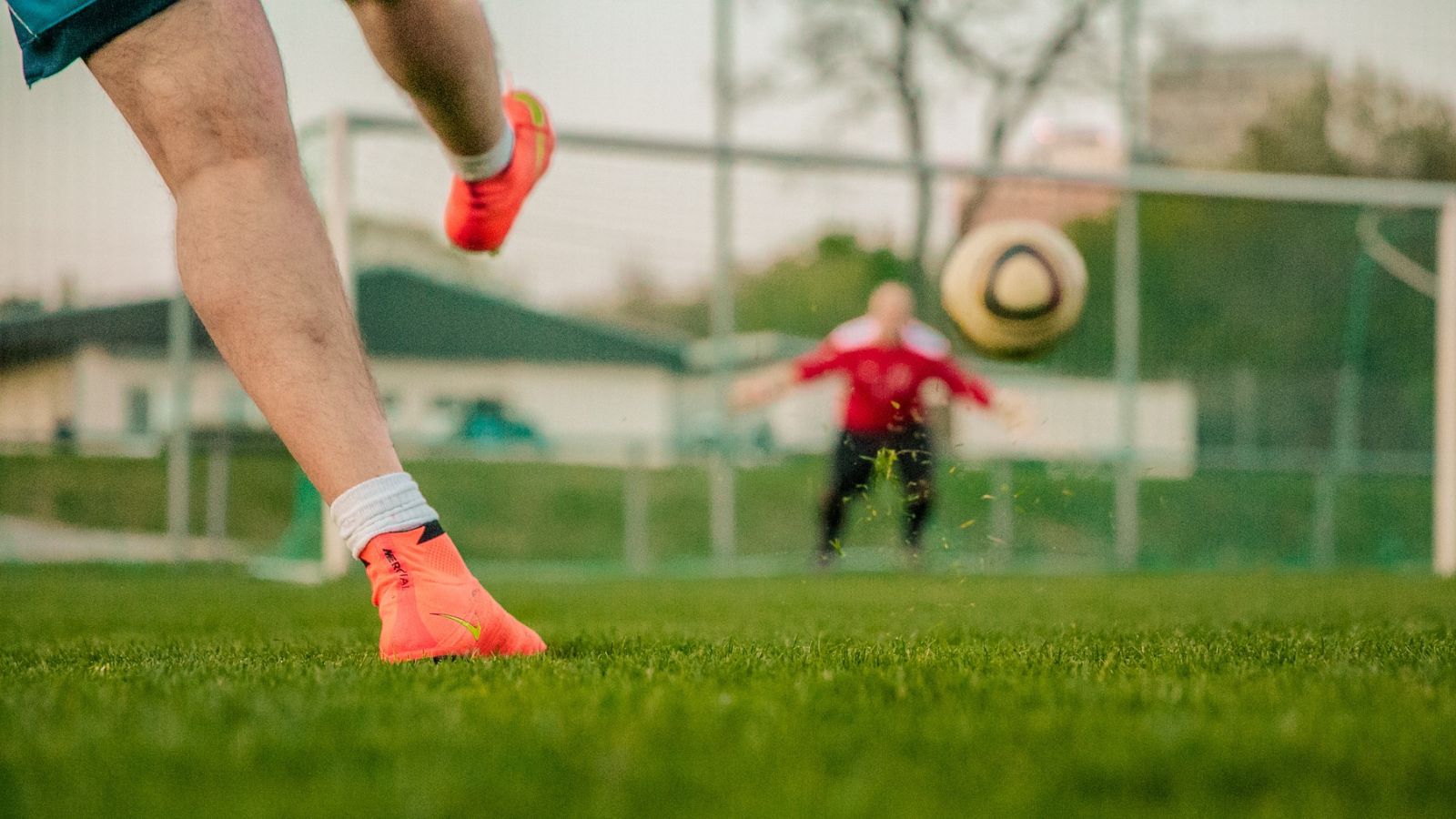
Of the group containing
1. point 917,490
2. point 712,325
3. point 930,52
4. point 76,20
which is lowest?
point 917,490

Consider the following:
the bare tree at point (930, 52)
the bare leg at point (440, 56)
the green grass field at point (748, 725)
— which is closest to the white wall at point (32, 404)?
the green grass field at point (748, 725)

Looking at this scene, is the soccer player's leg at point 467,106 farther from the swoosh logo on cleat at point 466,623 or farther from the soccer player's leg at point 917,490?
the soccer player's leg at point 917,490

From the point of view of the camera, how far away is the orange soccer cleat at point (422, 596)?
1.84m

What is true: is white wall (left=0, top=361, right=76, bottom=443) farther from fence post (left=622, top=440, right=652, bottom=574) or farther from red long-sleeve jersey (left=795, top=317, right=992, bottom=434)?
red long-sleeve jersey (left=795, top=317, right=992, bottom=434)

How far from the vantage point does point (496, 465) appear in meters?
7.51

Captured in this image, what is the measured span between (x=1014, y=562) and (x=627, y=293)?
2.85m

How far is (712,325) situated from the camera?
7.72 m

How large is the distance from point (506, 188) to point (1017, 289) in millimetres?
2282

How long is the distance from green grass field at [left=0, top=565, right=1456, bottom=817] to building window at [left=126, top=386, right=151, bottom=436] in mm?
5078

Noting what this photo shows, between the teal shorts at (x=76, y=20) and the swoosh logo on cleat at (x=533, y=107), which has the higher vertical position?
the swoosh logo on cleat at (x=533, y=107)

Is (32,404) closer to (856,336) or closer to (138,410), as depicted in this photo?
(138,410)

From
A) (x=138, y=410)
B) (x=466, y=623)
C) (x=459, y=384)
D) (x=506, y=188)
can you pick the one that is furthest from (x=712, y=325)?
(x=466, y=623)

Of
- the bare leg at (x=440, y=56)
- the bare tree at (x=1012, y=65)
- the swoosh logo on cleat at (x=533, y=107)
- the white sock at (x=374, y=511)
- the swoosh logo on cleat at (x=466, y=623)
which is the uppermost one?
the bare tree at (x=1012, y=65)

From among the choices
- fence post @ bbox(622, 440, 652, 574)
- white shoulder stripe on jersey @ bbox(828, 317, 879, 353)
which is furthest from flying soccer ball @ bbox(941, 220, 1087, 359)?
fence post @ bbox(622, 440, 652, 574)
